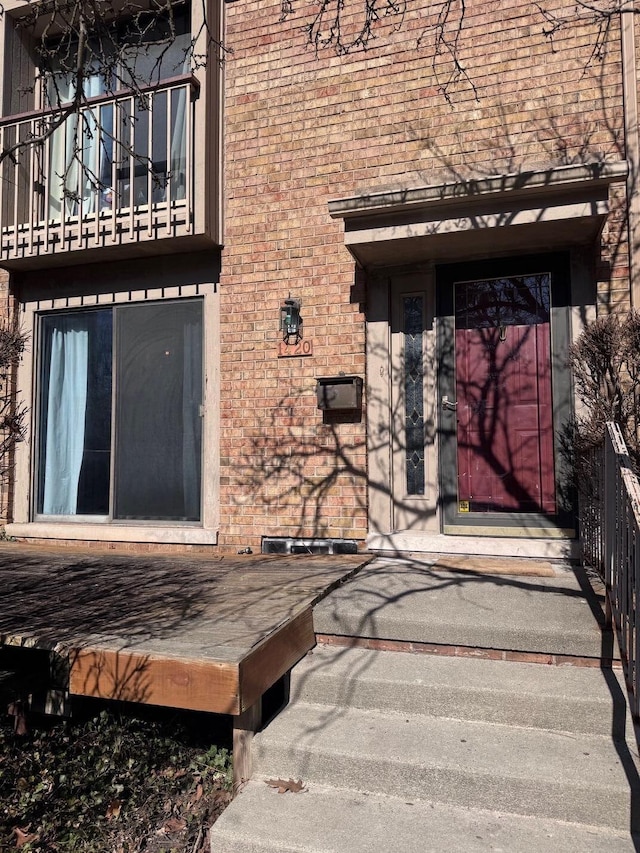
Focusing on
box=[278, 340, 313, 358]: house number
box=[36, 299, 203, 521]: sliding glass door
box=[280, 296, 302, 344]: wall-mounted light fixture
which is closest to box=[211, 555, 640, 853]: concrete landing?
box=[278, 340, 313, 358]: house number

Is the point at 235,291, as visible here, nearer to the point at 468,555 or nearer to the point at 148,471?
the point at 148,471

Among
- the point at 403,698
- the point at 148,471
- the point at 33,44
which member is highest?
the point at 33,44

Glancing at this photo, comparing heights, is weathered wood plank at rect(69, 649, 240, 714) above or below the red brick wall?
below

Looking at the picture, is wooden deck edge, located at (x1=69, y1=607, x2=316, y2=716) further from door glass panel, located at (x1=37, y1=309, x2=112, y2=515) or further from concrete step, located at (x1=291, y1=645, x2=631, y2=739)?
door glass panel, located at (x1=37, y1=309, x2=112, y2=515)

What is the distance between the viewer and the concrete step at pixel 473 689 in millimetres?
2805

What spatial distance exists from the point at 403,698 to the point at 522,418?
289cm

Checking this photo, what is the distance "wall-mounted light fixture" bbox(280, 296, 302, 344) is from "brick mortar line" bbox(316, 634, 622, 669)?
9.49 feet

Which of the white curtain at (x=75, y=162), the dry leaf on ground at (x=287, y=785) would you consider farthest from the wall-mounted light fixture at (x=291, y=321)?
the dry leaf on ground at (x=287, y=785)

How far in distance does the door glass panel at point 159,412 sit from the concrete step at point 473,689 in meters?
3.10

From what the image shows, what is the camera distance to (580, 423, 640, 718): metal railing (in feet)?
7.82

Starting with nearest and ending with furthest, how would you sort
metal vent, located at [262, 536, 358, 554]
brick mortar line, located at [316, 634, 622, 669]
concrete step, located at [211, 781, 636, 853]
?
concrete step, located at [211, 781, 636, 853], brick mortar line, located at [316, 634, 622, 669], metal vent, located at [262, 536, 358, 554]

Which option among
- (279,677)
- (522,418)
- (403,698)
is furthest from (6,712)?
(522,418)

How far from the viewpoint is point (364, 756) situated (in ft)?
8.80

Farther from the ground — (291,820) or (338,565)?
(338,565)
